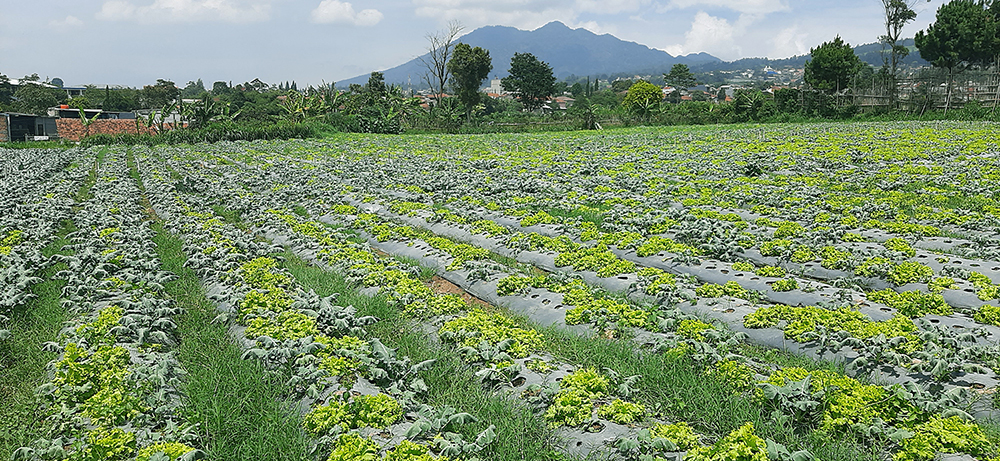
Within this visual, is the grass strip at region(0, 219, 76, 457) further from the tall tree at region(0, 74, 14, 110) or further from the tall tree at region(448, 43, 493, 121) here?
the tall tree at region(0, 74, 14, 110)

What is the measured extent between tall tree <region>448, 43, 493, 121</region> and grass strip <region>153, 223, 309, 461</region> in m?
54.7

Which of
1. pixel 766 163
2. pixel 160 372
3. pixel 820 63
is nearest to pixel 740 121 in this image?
pixel 820 63

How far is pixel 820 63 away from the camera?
→ 42938mm

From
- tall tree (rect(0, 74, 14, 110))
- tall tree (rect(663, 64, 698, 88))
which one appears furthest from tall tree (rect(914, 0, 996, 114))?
Answer: tall tree (rect(0, 74, 14, 110))

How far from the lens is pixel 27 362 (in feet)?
17.6

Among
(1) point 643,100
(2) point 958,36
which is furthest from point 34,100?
(2) point 958,36

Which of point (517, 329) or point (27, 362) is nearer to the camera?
point (27, 362)

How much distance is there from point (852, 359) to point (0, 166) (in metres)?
28.2

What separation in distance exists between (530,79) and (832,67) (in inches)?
1578

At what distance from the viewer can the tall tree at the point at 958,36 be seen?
43.6m

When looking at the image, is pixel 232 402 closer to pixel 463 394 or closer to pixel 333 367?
pixel 333 367

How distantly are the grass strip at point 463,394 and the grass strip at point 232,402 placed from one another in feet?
3.72

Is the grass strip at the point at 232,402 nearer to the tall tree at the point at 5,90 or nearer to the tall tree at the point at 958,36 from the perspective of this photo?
the tall tree at the point at 958,36

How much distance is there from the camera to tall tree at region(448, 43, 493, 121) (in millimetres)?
59625
